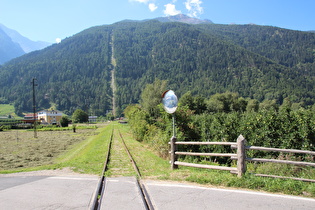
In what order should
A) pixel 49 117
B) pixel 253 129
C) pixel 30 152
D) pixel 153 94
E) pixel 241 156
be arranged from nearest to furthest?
pixel 241 156, pixel 253 129, pixel 30 152, pixel 153 94, pixel 49 117

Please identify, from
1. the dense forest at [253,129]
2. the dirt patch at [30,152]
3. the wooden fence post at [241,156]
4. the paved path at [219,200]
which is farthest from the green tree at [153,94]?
the paved path at [219,200]

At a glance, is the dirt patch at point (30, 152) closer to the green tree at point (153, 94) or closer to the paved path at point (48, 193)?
the paved path at point (48, 193)

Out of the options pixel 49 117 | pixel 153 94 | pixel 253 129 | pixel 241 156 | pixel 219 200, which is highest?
pixel 153 94

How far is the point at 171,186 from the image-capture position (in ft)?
23.5

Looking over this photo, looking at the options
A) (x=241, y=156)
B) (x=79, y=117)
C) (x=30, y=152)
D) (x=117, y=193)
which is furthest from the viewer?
(x=79, y=117)

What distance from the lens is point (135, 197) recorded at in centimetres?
613

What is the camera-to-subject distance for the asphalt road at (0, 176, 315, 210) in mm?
5466

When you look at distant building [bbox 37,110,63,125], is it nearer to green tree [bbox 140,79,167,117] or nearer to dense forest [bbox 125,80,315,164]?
green tree [bbox 140,79,167,117]

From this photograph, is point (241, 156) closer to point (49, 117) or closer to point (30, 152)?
point (30, 152)

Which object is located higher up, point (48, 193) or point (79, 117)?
point (48, 193)

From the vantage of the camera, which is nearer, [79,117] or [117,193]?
[117,193]

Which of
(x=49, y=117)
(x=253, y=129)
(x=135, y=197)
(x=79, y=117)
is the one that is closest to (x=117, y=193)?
(x=135, y=197)

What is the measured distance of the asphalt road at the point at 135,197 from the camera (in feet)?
17.9

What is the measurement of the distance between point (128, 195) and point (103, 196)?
2.14 feet
